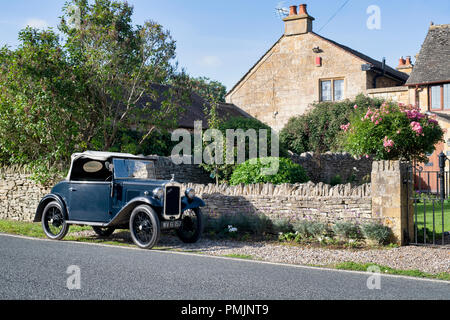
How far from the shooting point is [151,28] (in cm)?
1484

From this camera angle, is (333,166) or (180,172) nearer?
(180,172)

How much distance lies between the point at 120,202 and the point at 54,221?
6.24 feet

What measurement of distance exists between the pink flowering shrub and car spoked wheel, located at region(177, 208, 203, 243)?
979 centimetres

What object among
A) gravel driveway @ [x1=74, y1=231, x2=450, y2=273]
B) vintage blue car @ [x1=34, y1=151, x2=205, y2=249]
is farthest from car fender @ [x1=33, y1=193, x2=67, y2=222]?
gravel driveway @ [x1=74, y1=231, x2=450, y2=273]

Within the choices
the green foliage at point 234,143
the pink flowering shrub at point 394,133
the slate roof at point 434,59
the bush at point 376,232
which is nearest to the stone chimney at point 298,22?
the slate roof at point 434,59

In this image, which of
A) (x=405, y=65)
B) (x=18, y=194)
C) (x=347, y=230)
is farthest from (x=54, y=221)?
(x=405, y=65)

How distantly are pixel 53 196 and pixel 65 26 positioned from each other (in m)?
6.74

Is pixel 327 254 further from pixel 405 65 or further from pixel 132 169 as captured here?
pixel 405 65

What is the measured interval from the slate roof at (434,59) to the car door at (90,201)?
65.1 ft

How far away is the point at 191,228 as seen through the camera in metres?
10.4

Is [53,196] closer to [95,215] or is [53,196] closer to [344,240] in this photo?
[95,215]

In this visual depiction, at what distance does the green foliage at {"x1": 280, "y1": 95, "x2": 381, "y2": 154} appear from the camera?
86.2 feet

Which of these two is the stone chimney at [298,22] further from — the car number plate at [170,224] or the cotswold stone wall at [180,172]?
the car number plate at [170,224]
